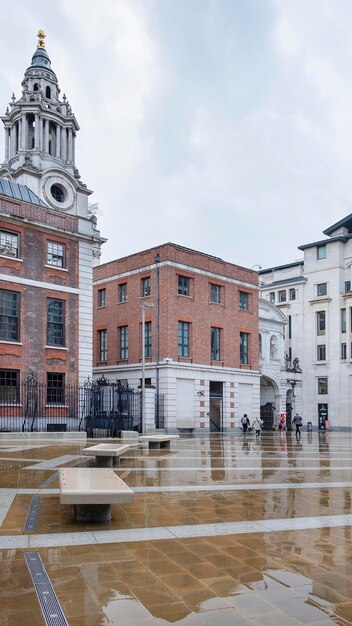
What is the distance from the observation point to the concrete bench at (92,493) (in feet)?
23.0

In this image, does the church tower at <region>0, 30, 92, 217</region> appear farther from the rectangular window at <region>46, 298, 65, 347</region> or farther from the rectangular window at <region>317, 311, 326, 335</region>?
the rectangular window at <region>317, 311, 326, 335</region>

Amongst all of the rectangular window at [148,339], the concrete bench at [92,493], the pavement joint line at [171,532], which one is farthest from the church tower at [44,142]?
the pavement joint line at [171,532]

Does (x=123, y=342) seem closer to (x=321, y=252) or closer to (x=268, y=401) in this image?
(x=268, y=401)

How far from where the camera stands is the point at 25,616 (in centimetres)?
445

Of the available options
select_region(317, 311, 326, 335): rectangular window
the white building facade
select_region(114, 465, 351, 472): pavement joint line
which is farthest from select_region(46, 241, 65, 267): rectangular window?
select_region(317, 311, 326, 335): rectangular window

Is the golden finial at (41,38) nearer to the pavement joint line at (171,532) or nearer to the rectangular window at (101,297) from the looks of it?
the rectangular window at (101,297)

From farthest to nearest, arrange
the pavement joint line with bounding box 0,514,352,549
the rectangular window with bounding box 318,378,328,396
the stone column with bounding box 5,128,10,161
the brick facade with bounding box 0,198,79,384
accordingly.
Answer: the rectangular window with bounding box 318,378,328,396 → the stone column with bounding box 5,128,10,161 → the brick facade with bounding box 0,198,79,384 → the pavement joint line with bounding box 0,514,352,549

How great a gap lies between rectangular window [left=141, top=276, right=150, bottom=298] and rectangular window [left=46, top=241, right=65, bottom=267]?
8.54 meters

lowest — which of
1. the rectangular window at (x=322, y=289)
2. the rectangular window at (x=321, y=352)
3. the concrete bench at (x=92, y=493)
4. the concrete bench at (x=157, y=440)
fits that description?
the concrete bench at (x=157, y=440)

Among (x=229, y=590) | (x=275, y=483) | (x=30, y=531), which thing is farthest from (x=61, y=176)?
(x=229, y=590)

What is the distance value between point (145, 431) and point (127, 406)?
233 centimetres

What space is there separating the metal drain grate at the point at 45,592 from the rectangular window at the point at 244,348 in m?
36.9

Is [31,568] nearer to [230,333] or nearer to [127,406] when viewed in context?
[127,406]

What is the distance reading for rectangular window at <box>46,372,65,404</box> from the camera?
29328mm
